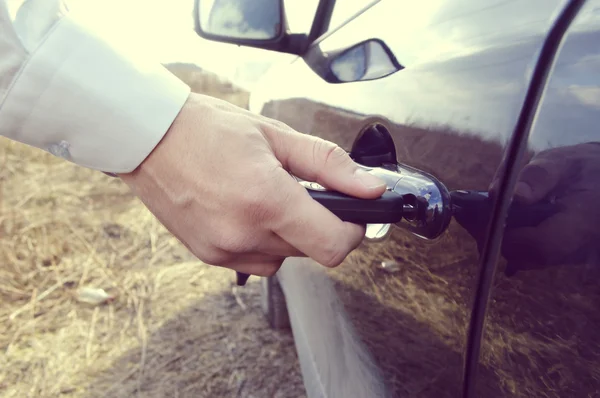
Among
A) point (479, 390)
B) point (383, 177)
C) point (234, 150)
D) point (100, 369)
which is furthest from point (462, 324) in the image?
point (100, 369)

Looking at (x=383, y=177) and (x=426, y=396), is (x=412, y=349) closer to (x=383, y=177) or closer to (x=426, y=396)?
(x=426, y=396)

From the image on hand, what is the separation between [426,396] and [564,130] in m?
0.48

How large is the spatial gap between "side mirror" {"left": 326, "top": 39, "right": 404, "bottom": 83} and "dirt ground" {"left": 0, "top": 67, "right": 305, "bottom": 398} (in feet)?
6.69

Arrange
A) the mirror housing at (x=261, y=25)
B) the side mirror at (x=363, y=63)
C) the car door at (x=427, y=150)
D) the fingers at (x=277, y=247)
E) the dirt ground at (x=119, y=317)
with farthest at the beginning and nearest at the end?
1. the dirt ground at (x=119, y=317)
2. the mirror housing at (x=261, y=25)
3. the side mirror at (x=363, y=63)
4. the fingers at (x=277, y=247)
5. the car door at (x=427, y=150)

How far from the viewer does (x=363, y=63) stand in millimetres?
1182

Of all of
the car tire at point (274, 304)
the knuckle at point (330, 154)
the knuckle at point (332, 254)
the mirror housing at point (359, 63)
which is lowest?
the car tire at point (274, 304)

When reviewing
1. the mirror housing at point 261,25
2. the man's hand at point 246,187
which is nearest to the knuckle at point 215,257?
the man's hand at point 246,187

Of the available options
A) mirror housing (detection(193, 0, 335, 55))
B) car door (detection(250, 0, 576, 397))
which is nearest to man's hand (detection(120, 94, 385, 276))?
car door (detection(250, 0, 576, 397))

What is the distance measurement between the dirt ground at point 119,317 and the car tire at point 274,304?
0.08 m

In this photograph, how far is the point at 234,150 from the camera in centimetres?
88

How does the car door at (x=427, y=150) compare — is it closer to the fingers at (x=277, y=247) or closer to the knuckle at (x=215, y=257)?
the fingers at (x=277, y=247)

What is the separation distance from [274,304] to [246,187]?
2451 mm

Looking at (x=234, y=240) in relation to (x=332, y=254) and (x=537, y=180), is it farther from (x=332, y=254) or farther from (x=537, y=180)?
(x=537, y=180)

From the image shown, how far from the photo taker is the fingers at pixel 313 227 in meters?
0.83
